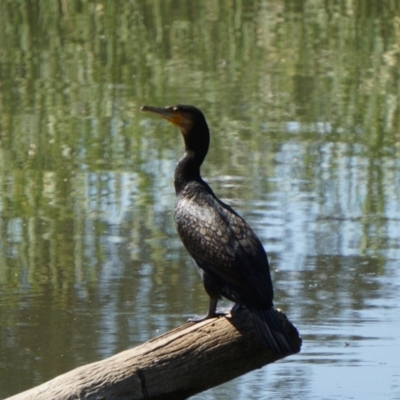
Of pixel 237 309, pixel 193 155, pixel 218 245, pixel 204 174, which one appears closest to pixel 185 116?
pixel 193 155

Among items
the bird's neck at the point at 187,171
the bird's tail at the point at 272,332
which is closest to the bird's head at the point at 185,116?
the bird's neck at the point at 187,171

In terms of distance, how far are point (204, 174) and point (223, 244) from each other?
12.7 ft

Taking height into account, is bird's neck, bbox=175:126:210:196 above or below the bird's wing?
above

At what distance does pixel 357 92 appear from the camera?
10508mm

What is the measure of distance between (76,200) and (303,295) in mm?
2043

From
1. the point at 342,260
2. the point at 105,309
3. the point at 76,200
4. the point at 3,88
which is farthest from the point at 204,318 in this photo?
the point at 3,88

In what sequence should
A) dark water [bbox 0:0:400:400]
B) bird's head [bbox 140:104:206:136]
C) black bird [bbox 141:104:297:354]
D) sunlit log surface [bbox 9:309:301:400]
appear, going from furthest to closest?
1. dark water [bbox 0:0:400:400]
2. bird's head [bbox 140:104:206:136]
3. black bird [bbox 141:104:297:354]
4. sunlit log surface [bbox 9:309:301:400]

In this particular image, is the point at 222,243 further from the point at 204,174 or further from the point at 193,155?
the point at 204,174

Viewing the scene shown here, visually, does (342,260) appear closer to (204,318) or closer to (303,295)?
(303,295)

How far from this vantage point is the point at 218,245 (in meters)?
4.26

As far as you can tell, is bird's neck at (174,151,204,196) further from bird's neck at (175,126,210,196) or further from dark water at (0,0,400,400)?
dark water at (0,0,400,400)

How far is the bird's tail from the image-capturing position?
152 inches

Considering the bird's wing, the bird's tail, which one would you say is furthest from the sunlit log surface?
the bird's wing

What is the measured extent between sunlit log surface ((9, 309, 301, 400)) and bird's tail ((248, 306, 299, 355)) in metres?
0.05
